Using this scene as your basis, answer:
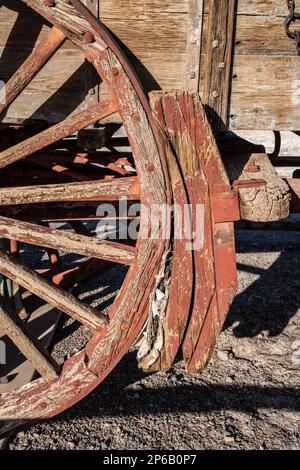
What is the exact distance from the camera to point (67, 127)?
71.9 inches

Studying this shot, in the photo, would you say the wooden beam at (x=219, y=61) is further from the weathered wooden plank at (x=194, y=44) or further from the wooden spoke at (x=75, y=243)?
the wooden spoke at (x=75, y=243)

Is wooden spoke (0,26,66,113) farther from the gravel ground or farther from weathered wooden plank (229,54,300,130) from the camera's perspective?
the gravel ground

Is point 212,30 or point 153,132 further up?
point 212,30

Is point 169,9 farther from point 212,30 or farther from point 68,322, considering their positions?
point 68,322

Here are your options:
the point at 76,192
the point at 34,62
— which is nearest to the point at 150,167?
the point at 76,192

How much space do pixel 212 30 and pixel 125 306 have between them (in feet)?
3.69

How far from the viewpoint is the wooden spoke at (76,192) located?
188 cm

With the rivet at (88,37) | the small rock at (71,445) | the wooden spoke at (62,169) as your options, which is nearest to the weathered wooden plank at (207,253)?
the rivet at (88,37)

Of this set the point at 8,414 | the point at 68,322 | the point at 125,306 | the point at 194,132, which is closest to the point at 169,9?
the point at 194,132

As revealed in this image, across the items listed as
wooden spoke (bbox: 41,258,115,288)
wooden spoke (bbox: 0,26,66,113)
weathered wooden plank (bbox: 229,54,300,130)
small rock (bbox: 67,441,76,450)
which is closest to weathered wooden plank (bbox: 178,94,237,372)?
weathered wooden plank (bbox: 229,54,300,130)

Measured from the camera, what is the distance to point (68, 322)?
11.1 ft

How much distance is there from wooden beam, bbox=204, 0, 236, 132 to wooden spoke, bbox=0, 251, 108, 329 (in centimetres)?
92

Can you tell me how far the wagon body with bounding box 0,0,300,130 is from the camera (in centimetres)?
184

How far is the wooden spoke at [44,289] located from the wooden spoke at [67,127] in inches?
16.7
